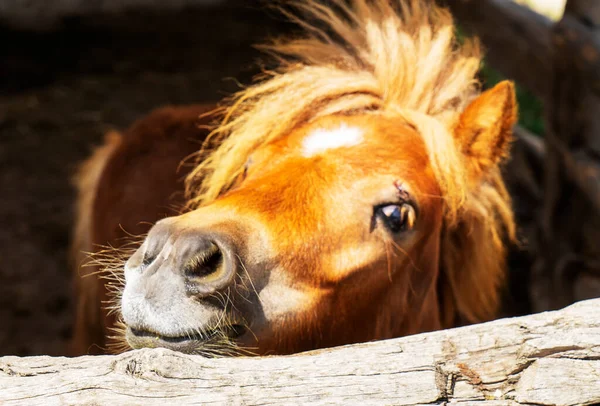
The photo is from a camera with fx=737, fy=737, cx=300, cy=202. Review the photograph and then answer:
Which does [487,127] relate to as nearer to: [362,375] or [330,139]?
[330,139]

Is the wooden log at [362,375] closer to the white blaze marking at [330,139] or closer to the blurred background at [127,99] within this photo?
the white blaze marking at [330,139]

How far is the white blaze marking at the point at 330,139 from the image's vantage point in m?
2.73

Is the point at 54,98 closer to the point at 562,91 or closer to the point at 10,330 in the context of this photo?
the point at 10,330

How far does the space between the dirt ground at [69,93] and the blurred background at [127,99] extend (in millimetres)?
12

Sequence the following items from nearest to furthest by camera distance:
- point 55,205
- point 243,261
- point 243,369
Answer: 1. point 243,369
2. point 243,261
3. point 55,205

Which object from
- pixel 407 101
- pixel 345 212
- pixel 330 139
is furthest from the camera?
pixel 407 101

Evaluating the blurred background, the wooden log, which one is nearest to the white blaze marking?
the wooden log

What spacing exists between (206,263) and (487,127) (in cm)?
130

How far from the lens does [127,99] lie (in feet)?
25.2

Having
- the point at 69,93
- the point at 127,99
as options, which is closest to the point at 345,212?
the point at 127,99

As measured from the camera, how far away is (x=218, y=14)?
296 inches

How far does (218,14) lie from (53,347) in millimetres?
3829

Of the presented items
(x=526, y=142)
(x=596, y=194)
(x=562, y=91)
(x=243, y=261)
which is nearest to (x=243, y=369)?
(x=243, y=261)

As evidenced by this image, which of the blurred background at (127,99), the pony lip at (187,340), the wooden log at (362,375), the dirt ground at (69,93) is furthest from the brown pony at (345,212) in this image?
the dirt ground at (69,93)
